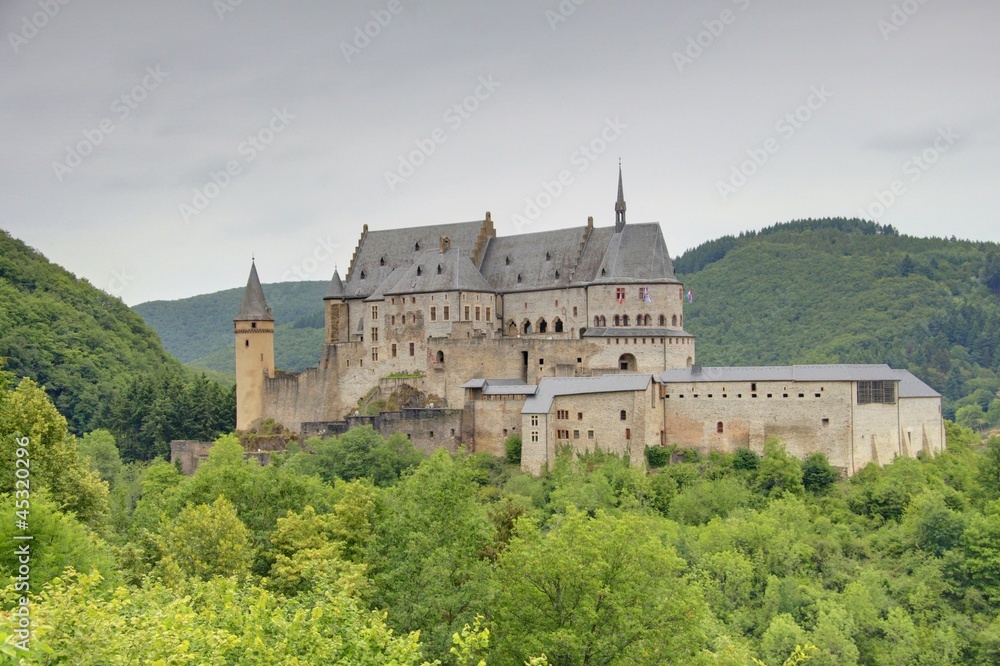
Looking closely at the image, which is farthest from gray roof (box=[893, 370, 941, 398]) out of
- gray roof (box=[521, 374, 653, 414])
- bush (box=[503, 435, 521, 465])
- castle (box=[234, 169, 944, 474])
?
bush (box=[503, 435, 521, 465])

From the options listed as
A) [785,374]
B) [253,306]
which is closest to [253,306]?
[253,306]

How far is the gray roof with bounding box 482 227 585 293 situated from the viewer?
212 ft

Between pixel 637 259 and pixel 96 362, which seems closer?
pixel 637 259

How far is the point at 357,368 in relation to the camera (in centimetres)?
6575

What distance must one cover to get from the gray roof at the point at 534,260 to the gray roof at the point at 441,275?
1.17 metres

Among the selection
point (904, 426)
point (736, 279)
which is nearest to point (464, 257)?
point (904, 426)

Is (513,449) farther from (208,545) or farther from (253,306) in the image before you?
(208,545)

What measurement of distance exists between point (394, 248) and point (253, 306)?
349 inches

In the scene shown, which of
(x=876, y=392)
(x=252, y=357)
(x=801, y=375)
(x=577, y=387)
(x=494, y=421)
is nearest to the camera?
(x=876, y=392)

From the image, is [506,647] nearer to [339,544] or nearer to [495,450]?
[339,544]

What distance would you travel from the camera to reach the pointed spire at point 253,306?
222 feet

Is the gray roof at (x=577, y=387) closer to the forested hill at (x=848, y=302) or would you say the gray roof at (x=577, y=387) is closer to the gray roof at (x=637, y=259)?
the gray roof at (x=637, y=259)

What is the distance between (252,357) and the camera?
222ft

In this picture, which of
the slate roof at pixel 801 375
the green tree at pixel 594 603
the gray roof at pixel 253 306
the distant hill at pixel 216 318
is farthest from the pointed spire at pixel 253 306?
the distant hill at pixel 216 318
